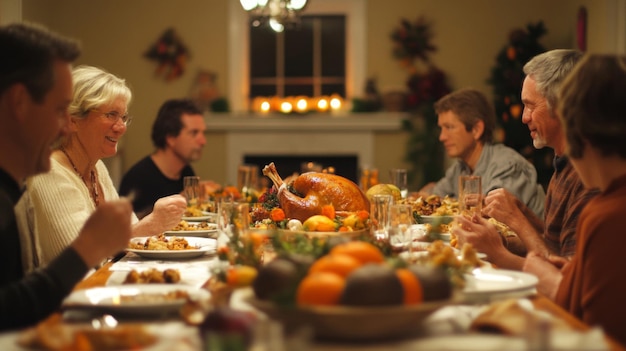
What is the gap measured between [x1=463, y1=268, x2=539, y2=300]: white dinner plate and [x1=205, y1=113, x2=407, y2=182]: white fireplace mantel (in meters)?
5.75

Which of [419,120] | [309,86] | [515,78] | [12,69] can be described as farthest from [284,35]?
[12,69]

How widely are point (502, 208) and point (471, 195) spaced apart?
12 centimetres

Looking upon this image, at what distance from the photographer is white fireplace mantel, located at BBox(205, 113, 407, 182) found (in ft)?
25.4

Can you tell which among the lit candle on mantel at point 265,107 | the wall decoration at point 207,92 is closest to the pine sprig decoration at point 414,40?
the lit candle on mantel at point 265,107

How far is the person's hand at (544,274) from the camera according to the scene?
1.97 metres

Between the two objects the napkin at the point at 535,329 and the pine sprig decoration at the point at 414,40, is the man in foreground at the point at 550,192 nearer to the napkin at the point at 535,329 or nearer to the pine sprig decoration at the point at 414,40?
the napkin at the point at 535,329

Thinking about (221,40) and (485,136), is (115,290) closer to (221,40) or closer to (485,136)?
(485,136)

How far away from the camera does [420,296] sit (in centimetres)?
141

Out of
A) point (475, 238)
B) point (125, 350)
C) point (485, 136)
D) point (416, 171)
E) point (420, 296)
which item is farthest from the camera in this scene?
point (416, 171)

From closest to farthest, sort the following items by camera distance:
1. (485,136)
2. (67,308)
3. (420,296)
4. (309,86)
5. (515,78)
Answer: (420,296)
(67,308)
(485,136)
(515,78)
(309,86)

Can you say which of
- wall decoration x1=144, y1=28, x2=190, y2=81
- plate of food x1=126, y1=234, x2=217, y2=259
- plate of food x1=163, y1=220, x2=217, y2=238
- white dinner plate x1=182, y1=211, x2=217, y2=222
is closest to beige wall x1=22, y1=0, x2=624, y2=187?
wall decoration x1=144, y1=28, x2=190, y2=81

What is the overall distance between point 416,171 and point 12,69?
605 centimetres

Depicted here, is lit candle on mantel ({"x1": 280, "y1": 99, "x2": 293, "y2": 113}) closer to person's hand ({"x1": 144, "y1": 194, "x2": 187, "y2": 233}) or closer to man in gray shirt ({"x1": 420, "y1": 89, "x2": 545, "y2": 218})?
man in gray shirt ({"x1": 420, "y1": 89, "x2": 545, "y2": 218})

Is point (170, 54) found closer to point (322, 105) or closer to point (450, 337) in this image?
point (322, 105)
